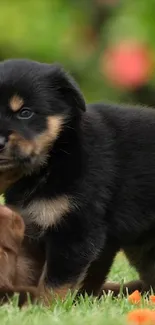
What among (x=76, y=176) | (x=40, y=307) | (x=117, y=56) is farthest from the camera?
(x=117, y=56)

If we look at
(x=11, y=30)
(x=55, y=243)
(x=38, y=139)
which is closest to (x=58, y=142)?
(x=38, y=139)

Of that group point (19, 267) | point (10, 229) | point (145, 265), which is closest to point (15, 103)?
point (10, 229)

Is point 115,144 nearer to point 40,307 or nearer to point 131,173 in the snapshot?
point 131,173

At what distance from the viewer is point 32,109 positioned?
514 centimetres

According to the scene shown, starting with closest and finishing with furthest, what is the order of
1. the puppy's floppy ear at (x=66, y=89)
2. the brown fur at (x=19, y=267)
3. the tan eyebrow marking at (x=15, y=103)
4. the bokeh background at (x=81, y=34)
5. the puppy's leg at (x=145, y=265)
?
the brown fur at (x=19, y=267) → the tan eyebrow marking at (x=15, y=103) → the puppy's floppy ear at (x=66, y=89) → the puppy's leg at (x=145, y=265) → the bokeh background at (x=81, y=34)

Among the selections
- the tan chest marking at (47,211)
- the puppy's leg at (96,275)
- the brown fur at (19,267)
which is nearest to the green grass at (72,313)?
the brown fur at (19,267)

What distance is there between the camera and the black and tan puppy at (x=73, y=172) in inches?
200

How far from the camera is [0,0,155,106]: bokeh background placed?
35.9 feet

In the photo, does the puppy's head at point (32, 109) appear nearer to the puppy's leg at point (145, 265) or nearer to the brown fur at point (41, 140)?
the brown fur at point (41, 140)

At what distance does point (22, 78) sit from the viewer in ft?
16.9

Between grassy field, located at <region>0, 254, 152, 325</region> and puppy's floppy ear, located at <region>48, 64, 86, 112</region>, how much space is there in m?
1.03

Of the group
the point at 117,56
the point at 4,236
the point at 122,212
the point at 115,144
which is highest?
the point at 117,56

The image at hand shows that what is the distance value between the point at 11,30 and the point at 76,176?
20.0ft

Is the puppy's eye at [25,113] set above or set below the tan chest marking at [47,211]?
above
